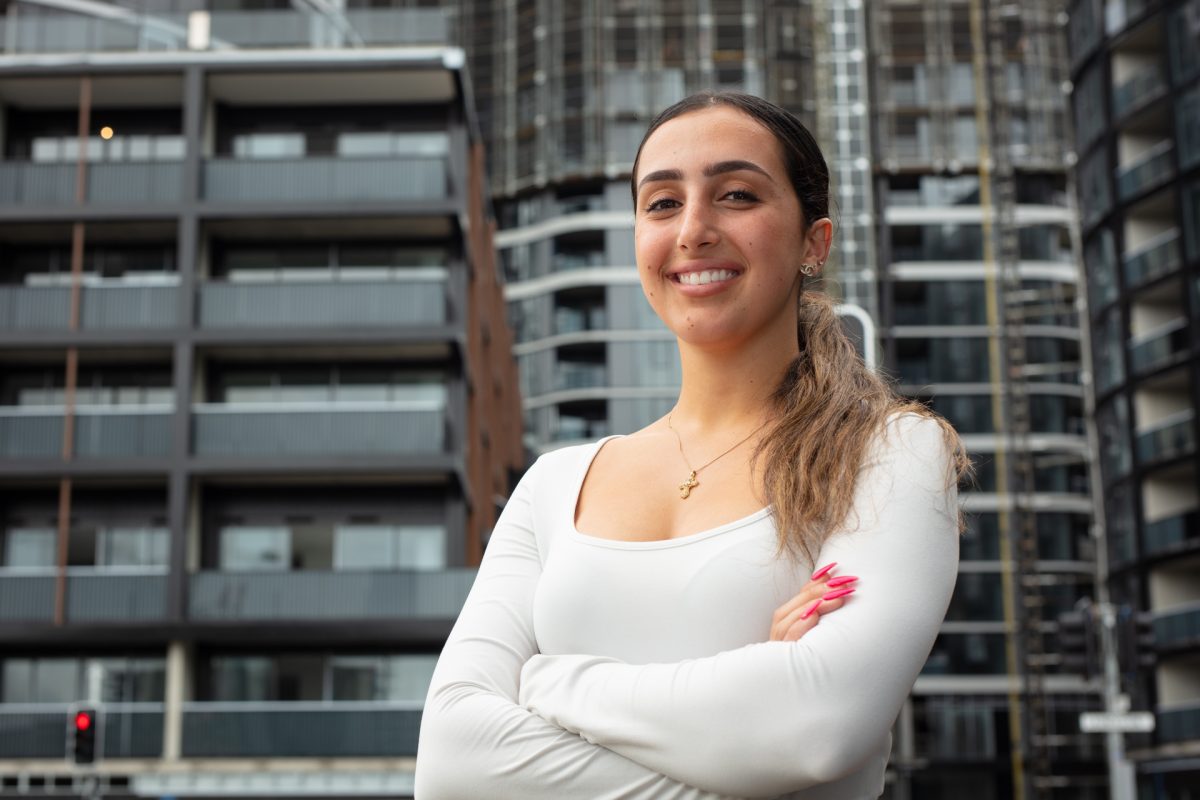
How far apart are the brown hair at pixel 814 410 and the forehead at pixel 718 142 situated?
1cm

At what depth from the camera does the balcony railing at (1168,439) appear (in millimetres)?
42562

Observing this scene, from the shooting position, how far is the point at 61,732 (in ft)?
111

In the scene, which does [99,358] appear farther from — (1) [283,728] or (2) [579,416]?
(2) [579,416]

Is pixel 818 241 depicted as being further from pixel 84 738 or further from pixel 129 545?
pixel 129 545

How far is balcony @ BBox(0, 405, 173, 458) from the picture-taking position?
115 ft

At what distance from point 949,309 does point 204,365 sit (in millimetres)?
46284

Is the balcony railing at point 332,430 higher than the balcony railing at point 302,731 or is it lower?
higher

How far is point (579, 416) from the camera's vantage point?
238ft

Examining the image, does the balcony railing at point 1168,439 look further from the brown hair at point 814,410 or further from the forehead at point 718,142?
the forehead at point 718,142

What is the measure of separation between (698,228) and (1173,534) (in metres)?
43.1

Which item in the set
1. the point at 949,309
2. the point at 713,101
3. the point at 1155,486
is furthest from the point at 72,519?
the point at 949,309

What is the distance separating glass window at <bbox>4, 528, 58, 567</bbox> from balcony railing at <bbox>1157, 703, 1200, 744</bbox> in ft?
87.9

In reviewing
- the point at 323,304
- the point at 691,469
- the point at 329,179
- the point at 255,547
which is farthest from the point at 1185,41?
the point at 691,469

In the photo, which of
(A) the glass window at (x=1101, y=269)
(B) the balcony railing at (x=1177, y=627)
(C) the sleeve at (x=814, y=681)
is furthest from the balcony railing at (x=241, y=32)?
(C) the sleeve at (x=814, y=681)
